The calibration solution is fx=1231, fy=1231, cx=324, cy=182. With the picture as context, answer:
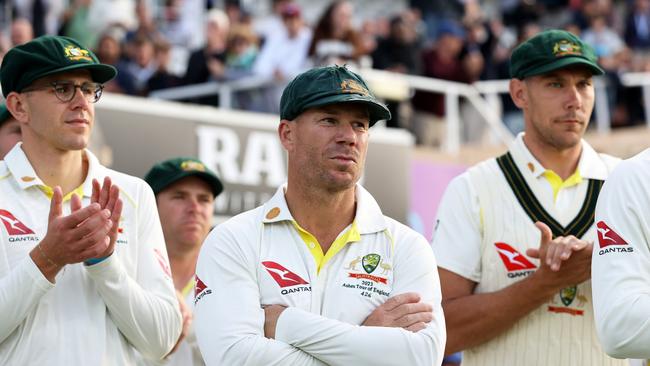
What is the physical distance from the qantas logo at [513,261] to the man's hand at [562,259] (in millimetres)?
230

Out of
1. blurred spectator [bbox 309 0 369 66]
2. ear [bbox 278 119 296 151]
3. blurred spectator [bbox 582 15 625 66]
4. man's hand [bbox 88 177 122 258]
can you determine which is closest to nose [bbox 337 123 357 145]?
ear [bbox 278 119 296 151]

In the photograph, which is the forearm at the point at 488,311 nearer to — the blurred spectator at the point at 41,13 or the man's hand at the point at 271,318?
the man's hand at the point at 271,318

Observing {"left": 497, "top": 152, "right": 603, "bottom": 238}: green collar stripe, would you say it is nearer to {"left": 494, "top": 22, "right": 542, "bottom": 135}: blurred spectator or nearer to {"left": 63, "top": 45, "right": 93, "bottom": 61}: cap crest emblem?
{"left": 63, "top": 45, "right": 93, "bottom": 61}: cap crest emblem

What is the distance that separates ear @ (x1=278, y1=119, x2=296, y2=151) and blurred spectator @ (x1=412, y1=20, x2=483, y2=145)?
420 inches

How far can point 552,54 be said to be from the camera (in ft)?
19.1

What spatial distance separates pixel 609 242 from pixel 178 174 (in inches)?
123

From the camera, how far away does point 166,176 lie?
706 centimetres

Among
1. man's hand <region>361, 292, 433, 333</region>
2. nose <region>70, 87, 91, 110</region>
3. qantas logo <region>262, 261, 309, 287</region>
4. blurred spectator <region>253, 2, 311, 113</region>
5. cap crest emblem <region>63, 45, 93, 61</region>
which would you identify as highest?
blurred spectator <region>253, 2, 311, 113</region>

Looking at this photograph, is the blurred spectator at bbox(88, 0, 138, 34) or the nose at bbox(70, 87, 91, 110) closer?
the nose at bbox(70, 87, 91, 110)

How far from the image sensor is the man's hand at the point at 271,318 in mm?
4633

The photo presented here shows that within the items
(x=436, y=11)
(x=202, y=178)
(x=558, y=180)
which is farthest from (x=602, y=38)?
(x=558, y=180)

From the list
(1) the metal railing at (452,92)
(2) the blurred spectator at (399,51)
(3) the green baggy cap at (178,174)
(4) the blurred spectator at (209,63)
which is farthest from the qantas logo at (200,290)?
(2) the blurred spectator at (399,51)

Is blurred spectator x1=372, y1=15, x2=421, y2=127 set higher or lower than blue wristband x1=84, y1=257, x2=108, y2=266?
higher

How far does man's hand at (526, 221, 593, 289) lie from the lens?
5.22 m
